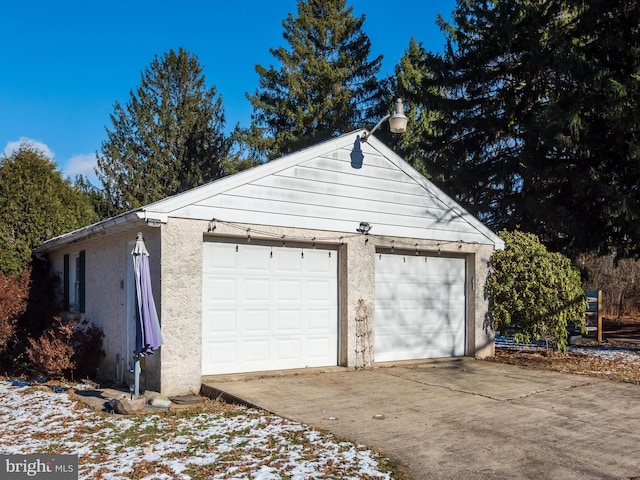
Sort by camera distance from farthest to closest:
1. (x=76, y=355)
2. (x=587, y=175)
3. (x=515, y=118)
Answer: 1. (x=515, y=118)
2. (x=587, y=175)
3. (x=76, y=355)

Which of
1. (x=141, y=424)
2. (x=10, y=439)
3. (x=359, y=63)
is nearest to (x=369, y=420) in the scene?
(x=141, y=424)

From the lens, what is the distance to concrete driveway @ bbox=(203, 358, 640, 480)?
5.12 m

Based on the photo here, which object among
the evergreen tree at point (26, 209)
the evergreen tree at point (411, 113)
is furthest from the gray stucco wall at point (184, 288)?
the evergreen tree at point (411, 113)

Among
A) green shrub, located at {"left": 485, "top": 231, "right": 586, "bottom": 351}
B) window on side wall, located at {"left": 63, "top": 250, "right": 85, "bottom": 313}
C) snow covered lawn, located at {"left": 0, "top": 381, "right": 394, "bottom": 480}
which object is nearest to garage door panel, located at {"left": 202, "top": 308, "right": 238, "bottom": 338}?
snow covered lawn, located at {"left": 0, "top": 381, "right": 394, "bottom": 480}

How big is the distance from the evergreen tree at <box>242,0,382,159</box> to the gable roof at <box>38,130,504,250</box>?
14.5 m

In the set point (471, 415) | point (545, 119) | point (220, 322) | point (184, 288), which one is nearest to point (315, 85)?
point (545, 119)

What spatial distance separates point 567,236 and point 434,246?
19.8ft

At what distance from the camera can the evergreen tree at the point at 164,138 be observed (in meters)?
26.7

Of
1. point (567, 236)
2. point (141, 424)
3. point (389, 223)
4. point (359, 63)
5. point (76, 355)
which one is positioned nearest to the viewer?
point (141, 424)

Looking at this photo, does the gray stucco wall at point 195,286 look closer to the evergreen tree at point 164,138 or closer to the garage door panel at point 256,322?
the garage door panel at point 256,322

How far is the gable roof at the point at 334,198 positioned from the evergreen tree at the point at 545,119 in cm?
407

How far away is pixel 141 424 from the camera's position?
6.46 meters

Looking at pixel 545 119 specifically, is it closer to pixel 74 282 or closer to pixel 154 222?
pixel 154 222

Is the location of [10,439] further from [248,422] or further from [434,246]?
[434,246]
